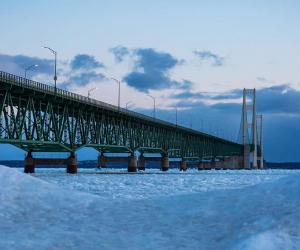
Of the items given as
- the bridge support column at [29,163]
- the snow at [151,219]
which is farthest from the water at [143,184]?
the bridge support column at [29,163]

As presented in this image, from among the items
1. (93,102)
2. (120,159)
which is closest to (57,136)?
(93,102)

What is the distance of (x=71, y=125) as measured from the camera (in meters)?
90.9

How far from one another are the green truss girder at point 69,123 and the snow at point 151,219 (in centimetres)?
5157

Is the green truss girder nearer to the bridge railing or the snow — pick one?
the bridge railing

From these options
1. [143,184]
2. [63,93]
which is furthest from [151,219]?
[63,93]

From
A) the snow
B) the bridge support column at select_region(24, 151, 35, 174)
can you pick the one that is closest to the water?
the snow

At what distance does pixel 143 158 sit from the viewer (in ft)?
531

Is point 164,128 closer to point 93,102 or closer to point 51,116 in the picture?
point 93,102

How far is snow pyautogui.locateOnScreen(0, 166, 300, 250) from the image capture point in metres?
12.2

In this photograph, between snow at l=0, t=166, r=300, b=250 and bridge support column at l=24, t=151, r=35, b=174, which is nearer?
snow at l=0, t=166, r=300, b=250

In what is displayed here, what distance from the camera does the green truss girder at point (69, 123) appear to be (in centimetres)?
7006

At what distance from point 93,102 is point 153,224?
84.4 m

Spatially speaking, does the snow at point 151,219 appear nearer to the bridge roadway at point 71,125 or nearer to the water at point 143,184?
the water at point 143,184

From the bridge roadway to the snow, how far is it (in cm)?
5140
